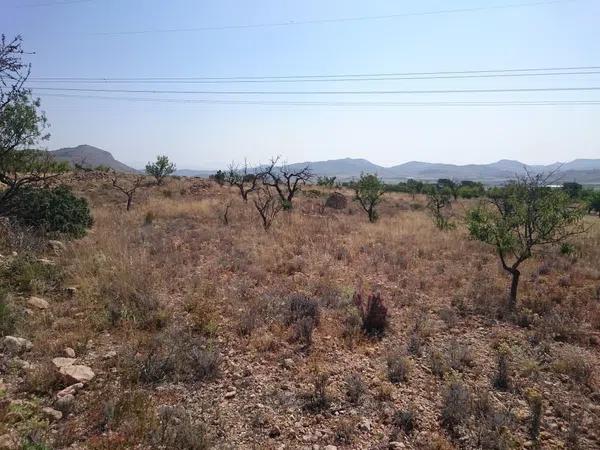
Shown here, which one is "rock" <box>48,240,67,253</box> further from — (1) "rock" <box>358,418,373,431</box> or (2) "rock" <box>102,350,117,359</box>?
(1) "rock" <box>358,418,373,431</box>

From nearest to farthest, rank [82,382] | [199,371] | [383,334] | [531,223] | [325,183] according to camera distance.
→ [82,382] → [199,371] → [383,334] → [531,223] → [325,183]

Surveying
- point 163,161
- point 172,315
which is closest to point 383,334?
point 172,315

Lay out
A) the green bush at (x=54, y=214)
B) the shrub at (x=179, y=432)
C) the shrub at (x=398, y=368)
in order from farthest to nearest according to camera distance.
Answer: the green bush at (x=54, y=214) < the shrub at (x=398, y=368) < the shrub at (x=179, y=432)

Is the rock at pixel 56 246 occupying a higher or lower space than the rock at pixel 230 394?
higher

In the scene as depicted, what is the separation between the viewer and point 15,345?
520 cm

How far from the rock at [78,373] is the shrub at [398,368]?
3954 mm

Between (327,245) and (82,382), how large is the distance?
351 inches

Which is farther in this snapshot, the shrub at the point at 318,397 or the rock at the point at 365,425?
the shrub at the point at 318,397

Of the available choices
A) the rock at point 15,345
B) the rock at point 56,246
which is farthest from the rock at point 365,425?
the rock at point 56,246

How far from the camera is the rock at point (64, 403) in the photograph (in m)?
4.16

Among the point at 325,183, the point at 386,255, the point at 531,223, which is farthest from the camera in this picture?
the point at 325,183

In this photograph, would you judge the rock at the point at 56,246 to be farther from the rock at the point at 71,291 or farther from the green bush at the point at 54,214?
the rock at the point at 71,291

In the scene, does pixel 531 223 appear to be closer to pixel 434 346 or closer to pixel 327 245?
pixel 434 346

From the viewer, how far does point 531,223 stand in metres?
8.77
